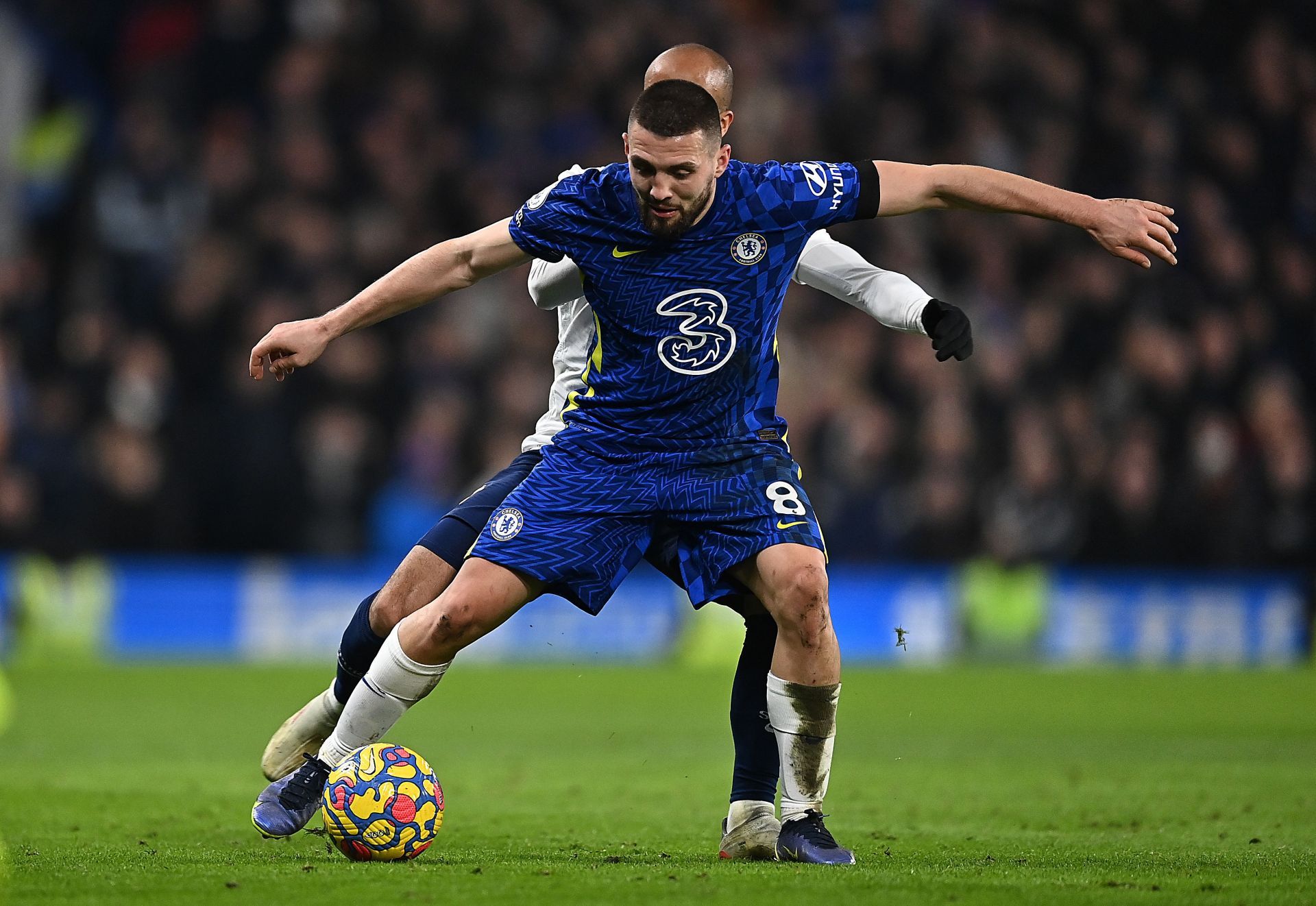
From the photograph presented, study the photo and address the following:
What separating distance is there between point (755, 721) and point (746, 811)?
1.01 feet

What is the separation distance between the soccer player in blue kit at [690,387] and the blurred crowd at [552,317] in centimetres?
886

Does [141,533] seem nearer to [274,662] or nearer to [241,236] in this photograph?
[274,662]

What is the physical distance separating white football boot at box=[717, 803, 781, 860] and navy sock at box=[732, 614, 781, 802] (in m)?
0.10

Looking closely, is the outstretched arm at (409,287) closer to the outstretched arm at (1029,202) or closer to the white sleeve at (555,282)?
the white sleeve at (555,282)

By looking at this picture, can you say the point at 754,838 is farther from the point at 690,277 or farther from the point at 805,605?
the point at 690,277

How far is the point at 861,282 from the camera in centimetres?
577

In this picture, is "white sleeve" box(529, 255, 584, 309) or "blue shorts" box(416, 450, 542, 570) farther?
"blue shorts" box(416, 450, 542, 570)

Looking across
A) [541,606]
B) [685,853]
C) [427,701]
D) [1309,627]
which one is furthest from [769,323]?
[1309,627]

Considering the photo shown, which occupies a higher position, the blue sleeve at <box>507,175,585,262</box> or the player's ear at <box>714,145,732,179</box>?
the player's ear at <box>714,145,732,179</box>

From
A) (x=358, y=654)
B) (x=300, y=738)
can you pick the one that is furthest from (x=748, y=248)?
(x=300, y=738)

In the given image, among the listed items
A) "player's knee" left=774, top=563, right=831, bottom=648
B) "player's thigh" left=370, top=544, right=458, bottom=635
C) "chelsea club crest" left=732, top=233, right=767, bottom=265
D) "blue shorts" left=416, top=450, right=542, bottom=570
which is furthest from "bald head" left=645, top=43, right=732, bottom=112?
"player's knee" left=774, top=563, right=831, bottom=648

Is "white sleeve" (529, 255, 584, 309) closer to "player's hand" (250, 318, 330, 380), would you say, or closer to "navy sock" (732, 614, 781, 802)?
"player's hand" (250, 318, 330, 380)

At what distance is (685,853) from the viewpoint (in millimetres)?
5750

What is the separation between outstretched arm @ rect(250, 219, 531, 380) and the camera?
17.7ft
